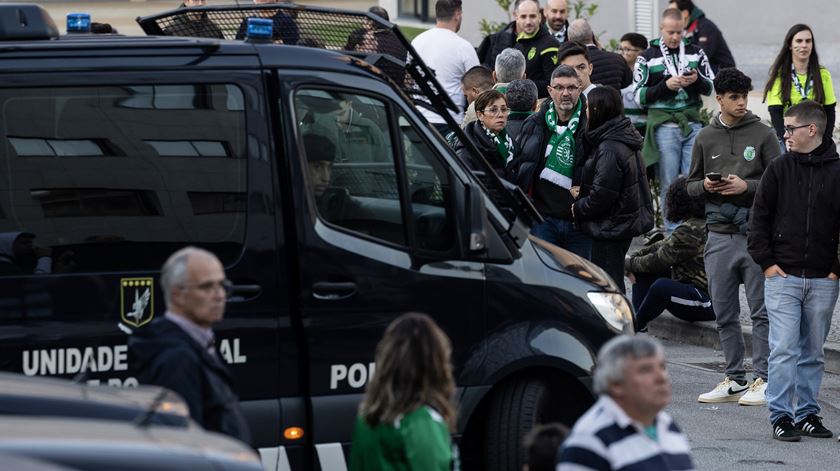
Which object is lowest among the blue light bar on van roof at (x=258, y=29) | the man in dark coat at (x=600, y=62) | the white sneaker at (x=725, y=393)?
the white sneaker at (x=725, y=393)

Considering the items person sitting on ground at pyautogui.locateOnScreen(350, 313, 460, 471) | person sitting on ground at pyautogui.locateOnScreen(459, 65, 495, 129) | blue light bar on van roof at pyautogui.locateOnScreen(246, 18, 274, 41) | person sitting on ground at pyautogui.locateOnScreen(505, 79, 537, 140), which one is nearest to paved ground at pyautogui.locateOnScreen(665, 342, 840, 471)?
person sitting on ground at pyautogui.locateOnScreen(505, 79, 537, 140)

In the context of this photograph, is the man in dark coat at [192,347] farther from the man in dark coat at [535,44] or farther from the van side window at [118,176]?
the man in dark coat at [535,44]

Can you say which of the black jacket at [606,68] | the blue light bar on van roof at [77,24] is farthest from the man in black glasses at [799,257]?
the black jacket at [606,68]

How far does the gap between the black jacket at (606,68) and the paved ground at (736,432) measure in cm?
350

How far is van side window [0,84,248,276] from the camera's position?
666 centimetres

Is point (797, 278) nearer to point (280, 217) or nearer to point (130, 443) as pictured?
point (280, 217)

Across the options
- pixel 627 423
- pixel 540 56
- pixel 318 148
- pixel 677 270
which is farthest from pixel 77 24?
pixel 540 56

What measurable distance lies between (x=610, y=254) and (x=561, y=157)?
717 millimetres

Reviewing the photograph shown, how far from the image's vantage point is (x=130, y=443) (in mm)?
4219

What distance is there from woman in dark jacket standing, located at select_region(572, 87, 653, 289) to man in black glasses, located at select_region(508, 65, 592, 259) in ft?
0.57

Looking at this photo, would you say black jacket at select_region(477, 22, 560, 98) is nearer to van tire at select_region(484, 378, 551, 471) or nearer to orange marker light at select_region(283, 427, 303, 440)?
van tire at select_region(484, 378, 551, 471)

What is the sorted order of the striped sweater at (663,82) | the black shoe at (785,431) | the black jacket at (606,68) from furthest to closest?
the striped sweater at (663,82), the black jacket at (606,68), the black shoe at (785,431)

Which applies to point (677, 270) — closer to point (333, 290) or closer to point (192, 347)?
point (333, 290)

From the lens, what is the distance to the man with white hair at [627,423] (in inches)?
182
